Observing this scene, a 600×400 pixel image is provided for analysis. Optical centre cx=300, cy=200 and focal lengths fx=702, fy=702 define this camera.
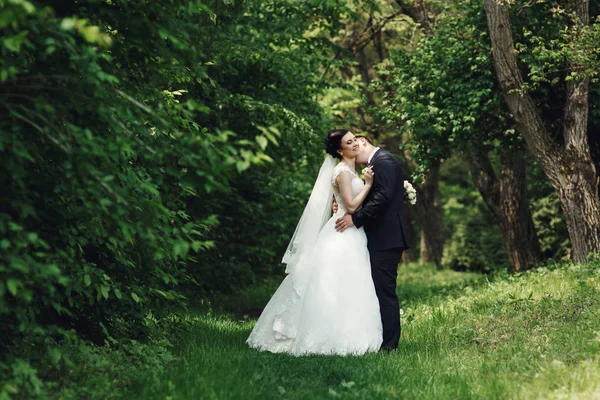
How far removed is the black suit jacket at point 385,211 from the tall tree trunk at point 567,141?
4.28 m

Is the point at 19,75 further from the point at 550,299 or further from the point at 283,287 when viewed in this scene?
the point at 550,299

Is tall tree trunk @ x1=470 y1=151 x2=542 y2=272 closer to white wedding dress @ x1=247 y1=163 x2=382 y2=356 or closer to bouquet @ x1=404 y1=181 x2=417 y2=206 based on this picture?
bouquet @ x1=404 y1=181 x2=417 y2=206

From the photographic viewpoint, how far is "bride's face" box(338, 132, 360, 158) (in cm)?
817

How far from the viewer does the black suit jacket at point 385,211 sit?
7.86m

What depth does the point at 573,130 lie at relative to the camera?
11336 mm

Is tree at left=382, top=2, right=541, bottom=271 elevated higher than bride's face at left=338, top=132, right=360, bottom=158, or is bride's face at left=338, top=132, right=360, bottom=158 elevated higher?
tree at left=382, top=2, right=541, bottom=271

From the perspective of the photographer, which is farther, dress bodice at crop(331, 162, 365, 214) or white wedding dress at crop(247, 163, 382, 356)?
dress bodice at crop(331, 162, 365, 214)

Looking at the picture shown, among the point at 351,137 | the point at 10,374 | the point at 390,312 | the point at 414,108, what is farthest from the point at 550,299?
the point at 10,374

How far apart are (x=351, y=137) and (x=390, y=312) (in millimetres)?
2068

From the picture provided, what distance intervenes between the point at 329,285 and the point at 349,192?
1083 millimetres

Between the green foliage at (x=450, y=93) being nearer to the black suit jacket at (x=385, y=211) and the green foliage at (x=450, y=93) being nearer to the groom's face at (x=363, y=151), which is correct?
the groom's face at (x=363, y=151)

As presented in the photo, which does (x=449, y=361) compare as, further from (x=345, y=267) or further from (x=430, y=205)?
(x=430, y=205)

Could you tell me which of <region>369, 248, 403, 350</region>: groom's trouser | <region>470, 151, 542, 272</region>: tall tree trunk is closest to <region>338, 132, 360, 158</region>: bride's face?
<region>369, 248, 403, 350</region>: groom's trouser

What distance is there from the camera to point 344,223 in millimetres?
8000
